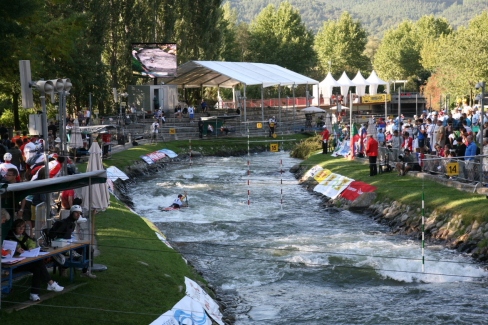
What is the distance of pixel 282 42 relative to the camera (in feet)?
395

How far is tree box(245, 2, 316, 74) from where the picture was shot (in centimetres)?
11862

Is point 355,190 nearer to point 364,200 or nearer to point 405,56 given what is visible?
point 364,200

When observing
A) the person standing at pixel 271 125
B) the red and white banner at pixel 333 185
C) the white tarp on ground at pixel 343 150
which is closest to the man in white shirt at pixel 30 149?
the red and white banner at pixel 333 185

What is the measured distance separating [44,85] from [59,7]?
41813 mm

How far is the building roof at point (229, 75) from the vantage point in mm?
66500

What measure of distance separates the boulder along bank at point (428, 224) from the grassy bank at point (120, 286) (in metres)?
8.37

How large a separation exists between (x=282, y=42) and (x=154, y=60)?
182 ft

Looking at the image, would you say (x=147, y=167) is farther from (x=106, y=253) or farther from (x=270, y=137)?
(x=106, y=253)

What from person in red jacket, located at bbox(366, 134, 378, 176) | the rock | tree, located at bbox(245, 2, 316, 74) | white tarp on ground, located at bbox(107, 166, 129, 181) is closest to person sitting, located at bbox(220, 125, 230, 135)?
white tarp on ground, located at bbox(107, 166, 129, 181)

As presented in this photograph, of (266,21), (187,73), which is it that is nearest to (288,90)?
(266,21)

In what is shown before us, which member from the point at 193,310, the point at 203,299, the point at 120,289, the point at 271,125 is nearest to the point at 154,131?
the point at 271,125

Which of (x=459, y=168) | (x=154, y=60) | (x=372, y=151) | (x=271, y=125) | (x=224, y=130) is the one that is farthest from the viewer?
(x=154, y=60)

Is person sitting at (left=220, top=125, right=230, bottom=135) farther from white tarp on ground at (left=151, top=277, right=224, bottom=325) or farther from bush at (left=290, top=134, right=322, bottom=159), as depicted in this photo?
white tarp on ground at (left=151, top=277, right=224, bottom=325)

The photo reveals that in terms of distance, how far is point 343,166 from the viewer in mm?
39281
